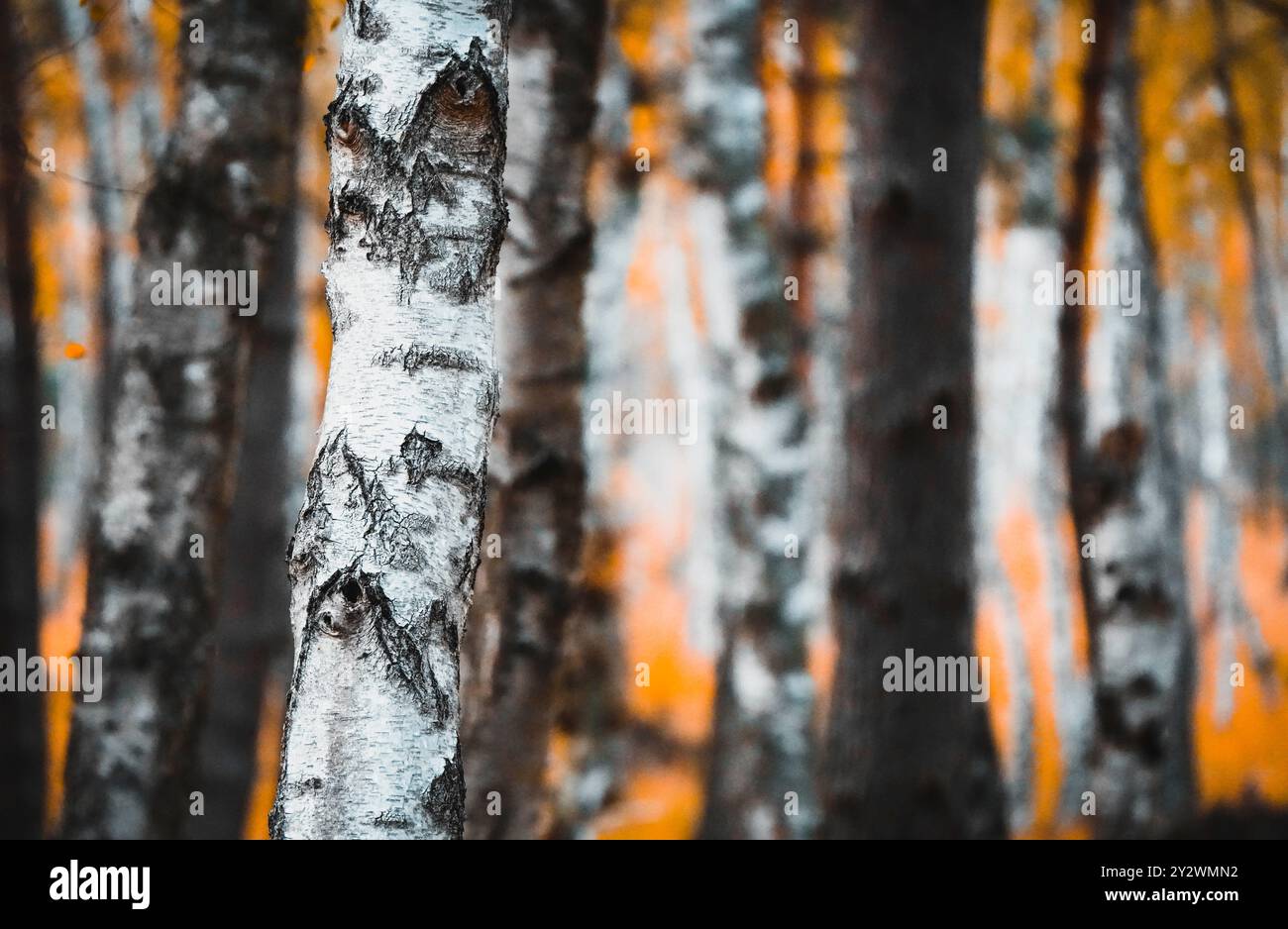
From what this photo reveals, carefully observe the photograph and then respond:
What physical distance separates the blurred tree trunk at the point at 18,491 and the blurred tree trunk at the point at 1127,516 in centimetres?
555

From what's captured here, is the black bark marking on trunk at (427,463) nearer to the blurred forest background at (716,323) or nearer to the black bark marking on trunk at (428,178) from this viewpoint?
the black bark marking on trunk at (428,178)

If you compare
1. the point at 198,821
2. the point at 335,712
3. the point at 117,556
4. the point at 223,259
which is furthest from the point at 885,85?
the point at 198,821

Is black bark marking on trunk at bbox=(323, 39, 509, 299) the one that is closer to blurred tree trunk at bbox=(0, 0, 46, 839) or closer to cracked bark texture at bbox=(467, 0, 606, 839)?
cracked bark texture at bbox=(467, 0, 606, 839)

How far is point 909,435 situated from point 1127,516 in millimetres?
2164

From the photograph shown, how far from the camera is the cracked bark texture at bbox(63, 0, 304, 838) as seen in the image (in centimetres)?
439

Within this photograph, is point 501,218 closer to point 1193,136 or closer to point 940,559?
point 940,559

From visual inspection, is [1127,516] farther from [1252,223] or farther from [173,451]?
[1252,223]

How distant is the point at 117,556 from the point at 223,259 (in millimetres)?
1202

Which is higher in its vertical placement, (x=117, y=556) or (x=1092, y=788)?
(x=117, y=556)

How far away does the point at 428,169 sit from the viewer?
7.30 feet

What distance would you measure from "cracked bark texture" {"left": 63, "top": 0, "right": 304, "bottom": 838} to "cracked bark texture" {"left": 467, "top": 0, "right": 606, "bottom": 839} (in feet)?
3.53

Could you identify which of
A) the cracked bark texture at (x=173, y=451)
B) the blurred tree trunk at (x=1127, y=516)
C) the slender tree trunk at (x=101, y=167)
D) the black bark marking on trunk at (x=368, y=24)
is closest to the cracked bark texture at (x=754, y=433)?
the blurred tree trunk at (x=1127, y=516)

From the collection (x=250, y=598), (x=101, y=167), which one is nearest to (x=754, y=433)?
(x=250, y=598)

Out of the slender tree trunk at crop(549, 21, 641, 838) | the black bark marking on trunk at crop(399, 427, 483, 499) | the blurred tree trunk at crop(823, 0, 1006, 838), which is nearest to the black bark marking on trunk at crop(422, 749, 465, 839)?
the black bark marking on trunk at crop(399, 427, 483, 499)
